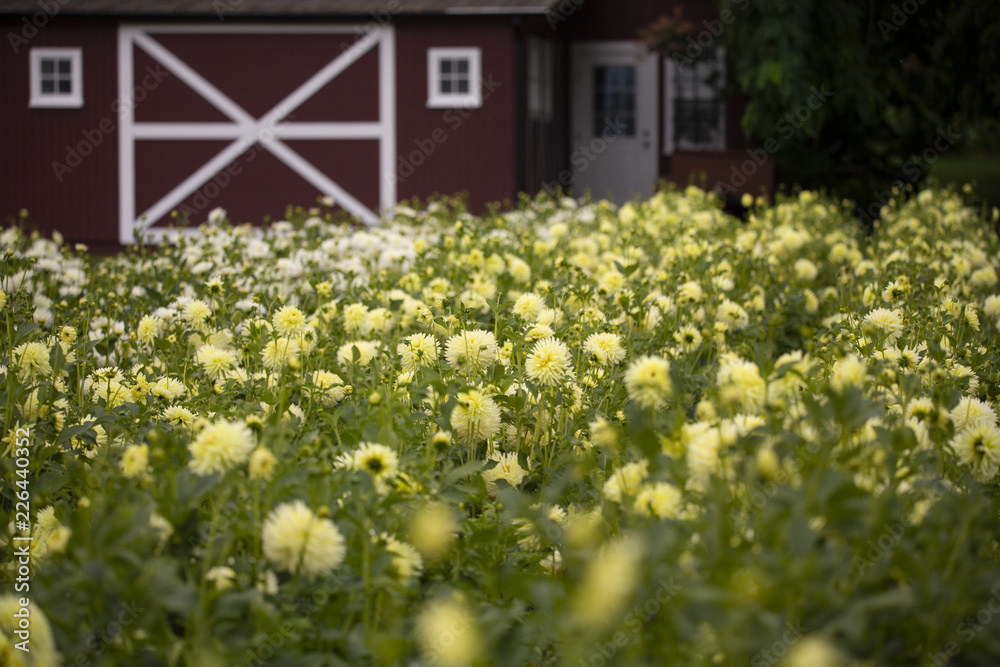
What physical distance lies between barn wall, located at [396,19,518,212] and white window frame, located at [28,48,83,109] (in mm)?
4014

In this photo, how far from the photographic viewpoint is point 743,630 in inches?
53.3

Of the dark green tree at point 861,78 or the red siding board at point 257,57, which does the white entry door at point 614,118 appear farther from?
the red siding board at point 257,57

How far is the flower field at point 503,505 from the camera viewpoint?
148 cm

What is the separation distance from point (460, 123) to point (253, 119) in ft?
8.58

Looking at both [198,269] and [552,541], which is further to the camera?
[198,269]

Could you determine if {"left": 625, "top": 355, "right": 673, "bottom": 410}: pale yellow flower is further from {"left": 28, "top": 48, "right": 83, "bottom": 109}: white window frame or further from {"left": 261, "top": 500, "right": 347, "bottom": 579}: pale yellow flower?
{"left": 28, "top": 48, "right": 83, "bottom": 109}: white window frame

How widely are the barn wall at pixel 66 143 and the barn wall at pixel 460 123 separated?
3671 mm

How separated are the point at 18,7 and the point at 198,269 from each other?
30.3 ft

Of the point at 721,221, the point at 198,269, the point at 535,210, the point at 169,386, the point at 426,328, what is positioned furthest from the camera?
the point at 535,210

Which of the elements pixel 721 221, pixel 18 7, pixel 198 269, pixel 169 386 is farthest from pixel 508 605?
pixel 18 7

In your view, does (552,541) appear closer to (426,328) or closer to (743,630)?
(743,630)

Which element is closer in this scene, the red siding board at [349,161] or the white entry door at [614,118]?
the red siding board at [349,161]

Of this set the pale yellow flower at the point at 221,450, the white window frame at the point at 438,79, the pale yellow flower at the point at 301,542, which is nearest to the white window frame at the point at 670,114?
the white window frame at the point at 438,79

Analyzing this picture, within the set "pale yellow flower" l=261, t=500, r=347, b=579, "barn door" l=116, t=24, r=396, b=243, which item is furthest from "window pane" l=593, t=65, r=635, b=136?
"pale yellow flower" l=261, t=500, r=347, b=579
